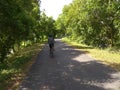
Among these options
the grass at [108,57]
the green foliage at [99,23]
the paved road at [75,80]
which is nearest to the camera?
the paved road at [75,80]

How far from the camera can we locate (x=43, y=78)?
43.5ft

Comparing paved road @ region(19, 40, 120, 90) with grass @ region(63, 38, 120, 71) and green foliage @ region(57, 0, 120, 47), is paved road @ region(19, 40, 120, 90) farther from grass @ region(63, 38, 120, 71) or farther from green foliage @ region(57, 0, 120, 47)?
green foliage @ region(57, 0, 120, 47)

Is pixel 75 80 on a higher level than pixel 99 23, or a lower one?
lower

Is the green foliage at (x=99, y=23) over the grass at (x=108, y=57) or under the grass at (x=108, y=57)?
over

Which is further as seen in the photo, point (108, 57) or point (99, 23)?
point (99, 23)

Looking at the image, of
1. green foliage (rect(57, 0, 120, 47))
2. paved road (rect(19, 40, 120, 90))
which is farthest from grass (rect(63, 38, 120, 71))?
green foliage (rect(57, 0, 120, 47))

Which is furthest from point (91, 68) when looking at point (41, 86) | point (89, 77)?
point (41, 86)

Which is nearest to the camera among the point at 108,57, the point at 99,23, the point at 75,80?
the point at 75,80

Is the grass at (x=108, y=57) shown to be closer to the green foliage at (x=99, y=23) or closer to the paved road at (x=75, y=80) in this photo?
the paved road at (x=75, y=80)

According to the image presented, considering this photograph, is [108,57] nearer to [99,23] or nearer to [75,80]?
[75,80]

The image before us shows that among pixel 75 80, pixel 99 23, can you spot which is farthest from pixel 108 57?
pixel 99 23

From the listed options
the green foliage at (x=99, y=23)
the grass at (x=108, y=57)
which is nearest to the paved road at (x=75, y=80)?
the grass at (x=108, y=57)

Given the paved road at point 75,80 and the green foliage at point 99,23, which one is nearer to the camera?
the paved road at point 75,80

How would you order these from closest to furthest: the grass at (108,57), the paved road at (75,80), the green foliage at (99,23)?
the paved road at (75,80)
the grass at (108,57)
the green foliage at (99,23)
